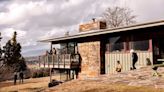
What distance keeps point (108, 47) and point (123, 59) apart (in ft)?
8.03

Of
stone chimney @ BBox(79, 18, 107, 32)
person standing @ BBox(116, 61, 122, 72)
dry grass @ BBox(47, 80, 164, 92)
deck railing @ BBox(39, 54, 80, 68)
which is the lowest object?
dry grass @ BBox(47, 80, 164, 92)

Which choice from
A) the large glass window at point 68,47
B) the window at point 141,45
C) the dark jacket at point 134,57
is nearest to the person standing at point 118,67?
the dark jacket at point 134,57

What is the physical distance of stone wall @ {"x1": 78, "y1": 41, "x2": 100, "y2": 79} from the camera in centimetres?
2797

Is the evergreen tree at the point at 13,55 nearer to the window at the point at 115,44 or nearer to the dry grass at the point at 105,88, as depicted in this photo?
the window at the point at 115,44

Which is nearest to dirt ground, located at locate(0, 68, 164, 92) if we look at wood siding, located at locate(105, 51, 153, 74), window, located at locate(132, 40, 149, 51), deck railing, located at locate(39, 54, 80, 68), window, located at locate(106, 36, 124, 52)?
wood siding, located at locate(105, 51, 153, 74)

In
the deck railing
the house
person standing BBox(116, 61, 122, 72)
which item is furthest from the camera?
the deck railing

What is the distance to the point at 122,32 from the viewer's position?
25.3 metres

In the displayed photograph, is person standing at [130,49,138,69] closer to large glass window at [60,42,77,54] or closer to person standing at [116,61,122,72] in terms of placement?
person standing at [116,61,122,72]

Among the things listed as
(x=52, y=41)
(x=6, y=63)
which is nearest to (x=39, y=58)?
(x=52, y=41)

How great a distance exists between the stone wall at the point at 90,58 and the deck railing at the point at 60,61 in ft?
2.78

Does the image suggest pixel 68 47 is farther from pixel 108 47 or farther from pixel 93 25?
pixel 108 47

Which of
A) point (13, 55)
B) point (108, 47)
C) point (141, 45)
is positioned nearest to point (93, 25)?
point (108, 47)

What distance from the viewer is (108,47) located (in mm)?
27250

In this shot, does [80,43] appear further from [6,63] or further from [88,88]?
[6,63]
